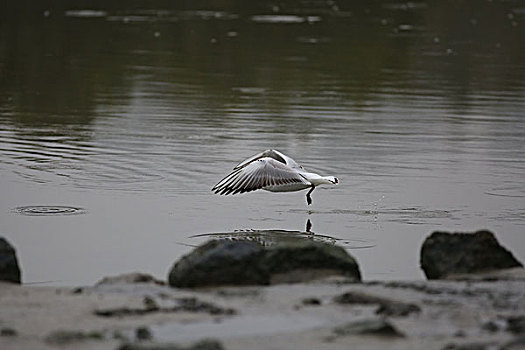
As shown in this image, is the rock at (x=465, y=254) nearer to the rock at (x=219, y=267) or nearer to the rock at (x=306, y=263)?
the rock at (x=306, y=263)

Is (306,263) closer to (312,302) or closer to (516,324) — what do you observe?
(312,302)

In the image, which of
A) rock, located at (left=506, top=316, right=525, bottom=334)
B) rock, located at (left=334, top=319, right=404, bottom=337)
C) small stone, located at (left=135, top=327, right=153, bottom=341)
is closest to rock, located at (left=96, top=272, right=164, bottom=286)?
small stone, located at (left=135, top=327, right=153, bottom=341)

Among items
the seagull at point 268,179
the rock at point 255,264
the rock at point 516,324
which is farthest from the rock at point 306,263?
the seagull at point 268,179

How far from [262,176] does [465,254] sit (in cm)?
295

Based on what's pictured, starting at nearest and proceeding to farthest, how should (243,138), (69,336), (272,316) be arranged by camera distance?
(69,336)
(272,316)
(243,138)

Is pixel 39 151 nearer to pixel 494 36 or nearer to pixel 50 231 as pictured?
pixel 50 231

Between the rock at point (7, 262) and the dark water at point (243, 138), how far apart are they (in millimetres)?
889

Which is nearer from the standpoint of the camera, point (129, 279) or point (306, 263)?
point (129, 279)

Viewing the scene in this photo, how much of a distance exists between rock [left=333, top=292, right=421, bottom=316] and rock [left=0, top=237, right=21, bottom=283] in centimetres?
216

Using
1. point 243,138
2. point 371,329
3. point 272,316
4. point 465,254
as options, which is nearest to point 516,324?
point 371,329

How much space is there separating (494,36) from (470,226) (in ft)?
75.1

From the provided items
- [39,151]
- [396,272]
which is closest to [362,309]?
[396,272]

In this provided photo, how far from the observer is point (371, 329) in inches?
244

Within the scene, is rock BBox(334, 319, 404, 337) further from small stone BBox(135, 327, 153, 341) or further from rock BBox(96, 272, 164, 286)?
rock BBox(96, 272, 164, 286)
